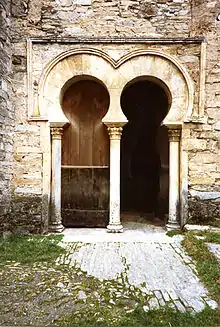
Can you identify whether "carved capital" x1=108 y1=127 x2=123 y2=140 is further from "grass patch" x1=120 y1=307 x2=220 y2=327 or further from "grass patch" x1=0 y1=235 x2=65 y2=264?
"grass patch" x1=120 y1=307 x2=220 y2=327

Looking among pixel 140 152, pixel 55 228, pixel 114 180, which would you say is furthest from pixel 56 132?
pixel 140 152

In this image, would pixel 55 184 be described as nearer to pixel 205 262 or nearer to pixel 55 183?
pixel 55 183

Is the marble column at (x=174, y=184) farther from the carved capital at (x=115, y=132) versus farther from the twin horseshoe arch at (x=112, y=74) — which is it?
the carved capital at (x=115, y=132)

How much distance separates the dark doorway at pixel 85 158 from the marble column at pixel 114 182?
0.50 meters

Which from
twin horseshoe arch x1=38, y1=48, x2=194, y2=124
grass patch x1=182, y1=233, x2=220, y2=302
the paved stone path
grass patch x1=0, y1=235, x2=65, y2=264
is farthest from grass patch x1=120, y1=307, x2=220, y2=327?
twin horseshoe arch x1=38, y1=48, x2=194, y2=124

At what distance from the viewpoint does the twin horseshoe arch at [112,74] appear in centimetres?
504

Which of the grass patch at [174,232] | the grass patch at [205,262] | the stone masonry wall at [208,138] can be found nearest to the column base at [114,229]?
the grass patch at [174,232]

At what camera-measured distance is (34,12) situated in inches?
198

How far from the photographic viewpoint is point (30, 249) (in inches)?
161

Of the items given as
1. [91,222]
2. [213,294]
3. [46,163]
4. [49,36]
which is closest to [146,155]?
[91,222]

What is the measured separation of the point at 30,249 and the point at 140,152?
4.94m

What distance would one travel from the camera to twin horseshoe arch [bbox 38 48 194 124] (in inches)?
198

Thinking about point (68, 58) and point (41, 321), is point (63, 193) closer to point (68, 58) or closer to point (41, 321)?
point (68, 58)

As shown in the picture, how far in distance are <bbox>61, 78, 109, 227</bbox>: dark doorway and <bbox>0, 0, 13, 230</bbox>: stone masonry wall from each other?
1.19 meters
